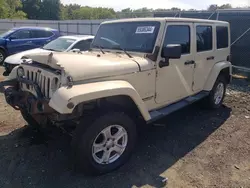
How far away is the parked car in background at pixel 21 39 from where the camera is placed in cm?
1137

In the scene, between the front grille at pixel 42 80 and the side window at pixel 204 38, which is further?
the side window at pixel 204 38

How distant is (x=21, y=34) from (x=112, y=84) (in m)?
10.2

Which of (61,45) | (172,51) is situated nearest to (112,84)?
(172,51)

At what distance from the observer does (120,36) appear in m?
4.17

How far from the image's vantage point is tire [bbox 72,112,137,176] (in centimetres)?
297

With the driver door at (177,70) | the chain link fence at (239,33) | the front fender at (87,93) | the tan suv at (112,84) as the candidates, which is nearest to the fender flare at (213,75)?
the tan suv at (112,84)

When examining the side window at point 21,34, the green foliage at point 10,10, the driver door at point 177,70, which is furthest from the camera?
the green foliage at point 10,10

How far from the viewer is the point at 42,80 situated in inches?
126

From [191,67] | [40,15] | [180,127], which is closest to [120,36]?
[191,67]

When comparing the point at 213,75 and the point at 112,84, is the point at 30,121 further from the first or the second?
the point at 213,75

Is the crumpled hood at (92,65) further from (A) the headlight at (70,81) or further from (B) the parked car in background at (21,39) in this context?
(B) the parked car in background at (21,39)

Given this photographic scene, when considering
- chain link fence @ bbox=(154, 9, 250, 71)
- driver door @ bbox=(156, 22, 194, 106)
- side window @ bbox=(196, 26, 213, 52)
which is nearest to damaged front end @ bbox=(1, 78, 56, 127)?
driver door @ bbox=(156, 22, 194, 106)

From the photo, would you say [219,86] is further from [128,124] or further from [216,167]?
[128,124]

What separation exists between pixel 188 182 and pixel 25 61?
2.97 m
